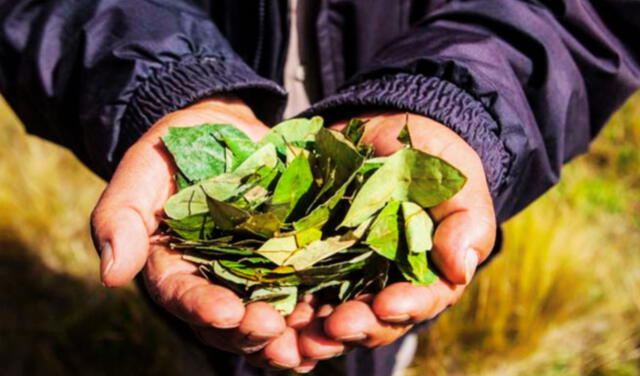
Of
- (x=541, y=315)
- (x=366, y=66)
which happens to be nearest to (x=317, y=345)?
(x=366, y=66)

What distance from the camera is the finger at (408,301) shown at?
1.07 m

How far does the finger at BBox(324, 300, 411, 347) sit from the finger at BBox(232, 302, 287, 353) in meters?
0.08

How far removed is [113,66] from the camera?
139 cm

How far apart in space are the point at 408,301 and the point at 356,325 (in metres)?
0.08

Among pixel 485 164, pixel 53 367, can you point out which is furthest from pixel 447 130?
pixel 53 367

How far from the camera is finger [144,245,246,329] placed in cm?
104

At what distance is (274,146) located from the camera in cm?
132

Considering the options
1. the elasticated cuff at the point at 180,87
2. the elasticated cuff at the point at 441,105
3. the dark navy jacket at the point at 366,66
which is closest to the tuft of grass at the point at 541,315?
the dark navy jacket at the point at 366,66

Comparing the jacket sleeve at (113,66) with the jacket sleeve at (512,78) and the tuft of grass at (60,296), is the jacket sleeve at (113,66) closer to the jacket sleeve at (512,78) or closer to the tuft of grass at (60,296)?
the jacket sleeve at (512,78)

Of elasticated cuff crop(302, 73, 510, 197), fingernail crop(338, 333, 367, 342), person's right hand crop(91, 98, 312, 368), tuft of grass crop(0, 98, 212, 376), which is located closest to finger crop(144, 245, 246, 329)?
person's right hand crop(91, 98, 312, 368)

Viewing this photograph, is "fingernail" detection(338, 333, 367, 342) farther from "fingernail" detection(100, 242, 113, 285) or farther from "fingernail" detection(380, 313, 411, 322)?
"fingernail" detection(100, 242, 113, 285)

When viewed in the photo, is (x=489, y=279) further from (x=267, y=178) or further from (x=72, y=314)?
(x=72, y=314)

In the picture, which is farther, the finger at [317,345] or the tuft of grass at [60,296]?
the tuft of grass at [60,296]

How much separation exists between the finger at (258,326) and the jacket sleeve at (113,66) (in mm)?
460
